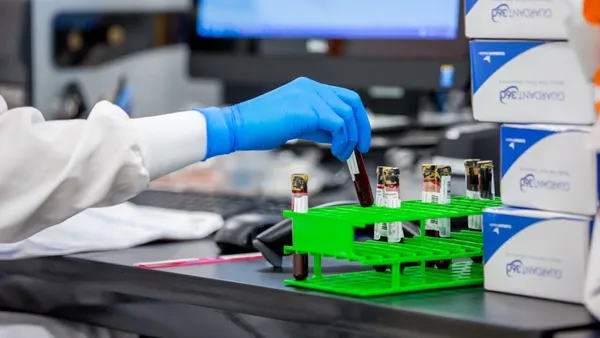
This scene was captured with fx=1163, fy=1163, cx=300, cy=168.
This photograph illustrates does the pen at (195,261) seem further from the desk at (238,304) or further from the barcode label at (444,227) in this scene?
the barcode label at (444,227)

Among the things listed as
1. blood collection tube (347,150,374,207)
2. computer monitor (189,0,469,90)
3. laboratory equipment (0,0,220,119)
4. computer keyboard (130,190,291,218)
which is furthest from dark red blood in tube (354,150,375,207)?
laboratory equipment (0,0,220,119)

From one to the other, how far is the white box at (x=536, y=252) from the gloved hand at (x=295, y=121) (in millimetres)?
217

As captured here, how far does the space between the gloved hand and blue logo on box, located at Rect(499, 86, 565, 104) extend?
200 millimetres

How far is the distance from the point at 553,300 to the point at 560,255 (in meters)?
0.04

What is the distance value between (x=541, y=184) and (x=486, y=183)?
0.48 feet

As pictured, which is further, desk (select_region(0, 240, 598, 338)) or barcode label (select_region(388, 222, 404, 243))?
barcode label (select_region(388, 222, 404, 243))

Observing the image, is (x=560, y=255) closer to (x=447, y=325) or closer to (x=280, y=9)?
(x=447, y=325)

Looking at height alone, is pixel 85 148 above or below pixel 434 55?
below

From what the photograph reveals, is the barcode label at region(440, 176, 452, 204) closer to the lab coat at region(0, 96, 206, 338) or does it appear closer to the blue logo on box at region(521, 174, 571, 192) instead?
the blue logo on box at region(521, 174, 571, 192)

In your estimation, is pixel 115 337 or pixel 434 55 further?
pixel 434 55

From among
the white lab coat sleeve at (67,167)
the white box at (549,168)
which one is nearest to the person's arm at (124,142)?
the white lab coat sleeve at (67,167)

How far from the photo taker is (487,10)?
42.9 inches

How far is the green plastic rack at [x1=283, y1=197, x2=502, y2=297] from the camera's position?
1041 mm

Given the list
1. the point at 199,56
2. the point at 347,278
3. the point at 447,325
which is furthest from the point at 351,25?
the point at 447,325
